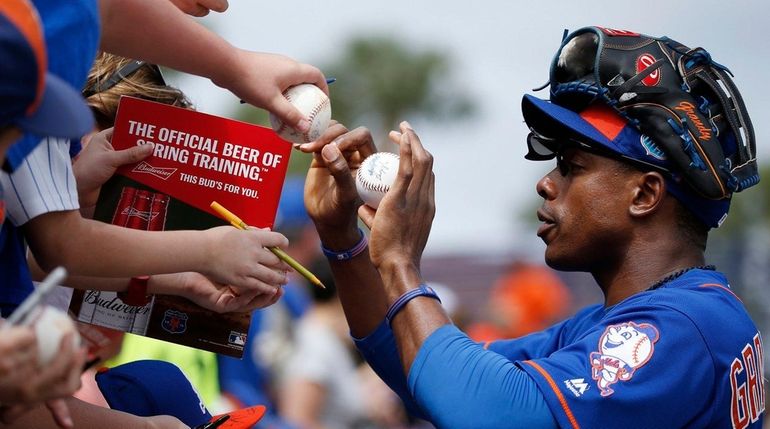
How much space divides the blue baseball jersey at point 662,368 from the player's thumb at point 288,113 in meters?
0.93

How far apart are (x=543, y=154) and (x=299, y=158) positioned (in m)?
27.3

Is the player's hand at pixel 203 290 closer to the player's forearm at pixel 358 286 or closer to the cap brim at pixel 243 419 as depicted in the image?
the cap brim at pixel 243 419

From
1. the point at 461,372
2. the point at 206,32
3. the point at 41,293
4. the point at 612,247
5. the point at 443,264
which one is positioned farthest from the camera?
the point at 443,264

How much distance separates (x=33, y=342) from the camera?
189cm

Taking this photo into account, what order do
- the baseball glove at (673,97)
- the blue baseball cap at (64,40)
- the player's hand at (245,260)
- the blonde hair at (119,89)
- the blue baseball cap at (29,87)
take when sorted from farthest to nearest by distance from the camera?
the blonde hair at (119,89) → the baseball glove at (673,97) → the player's hand at (245,260) → the blue baseball cap at (64,40) → the blue baseball cap at (29,87)

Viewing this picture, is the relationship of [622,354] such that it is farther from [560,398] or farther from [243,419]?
[243,419]

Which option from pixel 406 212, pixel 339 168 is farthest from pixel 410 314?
pixel 339 168

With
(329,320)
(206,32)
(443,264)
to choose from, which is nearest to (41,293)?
(206,32)

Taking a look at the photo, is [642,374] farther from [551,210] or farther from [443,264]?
[443,264]

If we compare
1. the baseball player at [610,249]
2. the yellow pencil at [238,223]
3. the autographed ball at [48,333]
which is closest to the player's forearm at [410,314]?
the baseball player at [610,249]

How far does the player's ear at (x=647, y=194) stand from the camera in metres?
3.32

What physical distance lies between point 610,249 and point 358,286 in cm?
92

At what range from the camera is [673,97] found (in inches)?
129

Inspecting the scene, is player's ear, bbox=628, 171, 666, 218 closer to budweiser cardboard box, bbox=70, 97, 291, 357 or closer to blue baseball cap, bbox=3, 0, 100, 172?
budweiser cardboard box, bbox=70, 97, 291, 357
